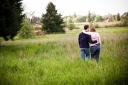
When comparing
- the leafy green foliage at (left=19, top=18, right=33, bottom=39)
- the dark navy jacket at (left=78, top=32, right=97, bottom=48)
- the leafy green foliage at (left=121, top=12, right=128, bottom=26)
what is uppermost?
the leafy green foliage at (left=121, top=12, right=128, bottom=26)

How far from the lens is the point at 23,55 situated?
7.51 metres

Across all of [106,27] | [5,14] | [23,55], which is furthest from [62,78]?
[5,14]

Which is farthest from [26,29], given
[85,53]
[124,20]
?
[124,20]

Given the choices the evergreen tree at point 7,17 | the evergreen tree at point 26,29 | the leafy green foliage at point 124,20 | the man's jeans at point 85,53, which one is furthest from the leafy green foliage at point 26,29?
the leafy green foliage at point 124,20

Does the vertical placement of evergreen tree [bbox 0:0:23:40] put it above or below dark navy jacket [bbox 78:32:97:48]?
above

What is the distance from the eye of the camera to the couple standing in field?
616 centimetres

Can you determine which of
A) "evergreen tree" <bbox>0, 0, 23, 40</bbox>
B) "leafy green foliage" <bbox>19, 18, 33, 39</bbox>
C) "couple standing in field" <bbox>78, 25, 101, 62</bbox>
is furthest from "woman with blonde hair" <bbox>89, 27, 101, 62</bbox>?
"leafy green foliage" <bbox>19, 18, 33, 39</bbox>

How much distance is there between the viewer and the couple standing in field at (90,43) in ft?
20.2

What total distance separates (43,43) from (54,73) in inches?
199

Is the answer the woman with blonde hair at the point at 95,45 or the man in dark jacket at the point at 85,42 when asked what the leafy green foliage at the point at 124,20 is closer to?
the woman with blonde hair at the point at 95,45

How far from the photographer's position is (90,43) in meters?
6.23

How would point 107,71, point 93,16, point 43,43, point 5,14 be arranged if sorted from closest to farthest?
point 107,71 < point 93,16 < point 5,14 < point 43,43

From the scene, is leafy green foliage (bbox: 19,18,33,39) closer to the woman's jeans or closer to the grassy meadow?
the grassy meadow

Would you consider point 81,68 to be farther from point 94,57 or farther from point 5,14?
point 5,14
